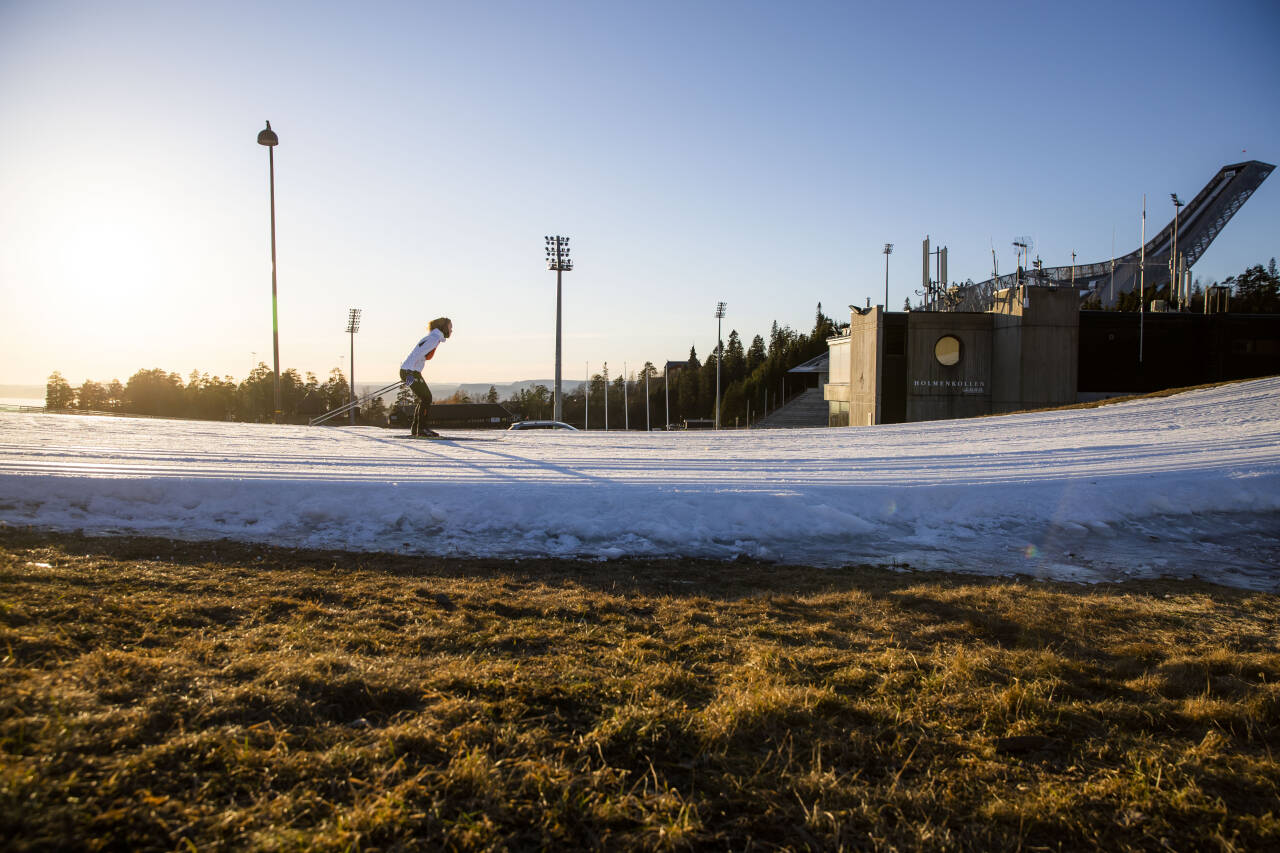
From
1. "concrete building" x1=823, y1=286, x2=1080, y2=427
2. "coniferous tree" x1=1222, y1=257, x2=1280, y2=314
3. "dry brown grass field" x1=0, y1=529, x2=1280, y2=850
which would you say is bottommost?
"dry brown grass field" x1=0, y1=529, x2=1280, y2=850

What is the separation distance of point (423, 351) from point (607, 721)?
398 inches

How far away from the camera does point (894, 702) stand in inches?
107

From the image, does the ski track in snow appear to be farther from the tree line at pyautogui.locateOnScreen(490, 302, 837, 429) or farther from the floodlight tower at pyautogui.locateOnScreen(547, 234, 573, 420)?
the tree line at pyautogui.locateOnScreen(490, 302, 837, 429)

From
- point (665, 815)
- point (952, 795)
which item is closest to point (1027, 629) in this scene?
point (952, 795)

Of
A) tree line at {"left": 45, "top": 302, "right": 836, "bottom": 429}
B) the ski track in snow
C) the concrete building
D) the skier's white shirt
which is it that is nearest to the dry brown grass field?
the ski track in snow

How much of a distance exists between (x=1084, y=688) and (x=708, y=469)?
584 centimetres

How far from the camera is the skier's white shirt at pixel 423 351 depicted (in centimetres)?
1150

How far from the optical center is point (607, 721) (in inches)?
94.2

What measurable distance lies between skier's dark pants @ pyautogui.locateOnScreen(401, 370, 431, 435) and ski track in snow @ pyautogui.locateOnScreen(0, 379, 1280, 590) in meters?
2.36

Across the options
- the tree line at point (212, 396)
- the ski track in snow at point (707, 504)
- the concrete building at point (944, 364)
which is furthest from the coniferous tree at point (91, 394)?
the ski track in snow at point (707, 504)

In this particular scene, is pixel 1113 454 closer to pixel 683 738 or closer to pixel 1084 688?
pixel 1084 688

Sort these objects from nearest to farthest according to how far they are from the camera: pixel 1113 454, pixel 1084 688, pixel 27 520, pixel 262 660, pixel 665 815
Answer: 1. pixel 665 815
2. pixel 262 660
3. pixel 1084 688
4. pixel 27 520
5. pixel 1113 454

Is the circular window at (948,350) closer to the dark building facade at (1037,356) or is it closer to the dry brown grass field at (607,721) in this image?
the dark building facade at (1037,356)

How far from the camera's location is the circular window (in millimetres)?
35541
